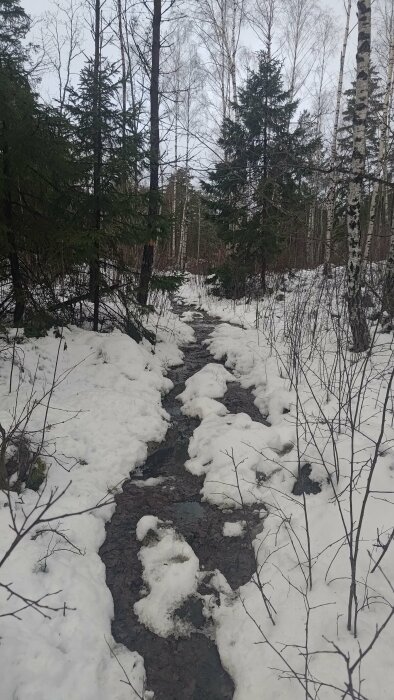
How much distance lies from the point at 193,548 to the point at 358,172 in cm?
482

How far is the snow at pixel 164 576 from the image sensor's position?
2.37 m

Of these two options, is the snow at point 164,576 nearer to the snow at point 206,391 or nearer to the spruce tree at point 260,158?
the snow at point 206,391

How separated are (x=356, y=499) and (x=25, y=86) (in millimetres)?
5741

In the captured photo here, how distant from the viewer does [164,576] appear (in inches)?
104

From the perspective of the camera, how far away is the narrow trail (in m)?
2.07

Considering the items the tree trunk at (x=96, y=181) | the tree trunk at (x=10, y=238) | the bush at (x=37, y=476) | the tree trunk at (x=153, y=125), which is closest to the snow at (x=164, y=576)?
the bush at (x=37, y=476)

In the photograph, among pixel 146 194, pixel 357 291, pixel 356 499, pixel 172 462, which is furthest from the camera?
pixel 146 194

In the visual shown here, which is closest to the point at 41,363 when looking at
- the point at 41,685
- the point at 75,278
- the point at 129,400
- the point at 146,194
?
the point at 129,400

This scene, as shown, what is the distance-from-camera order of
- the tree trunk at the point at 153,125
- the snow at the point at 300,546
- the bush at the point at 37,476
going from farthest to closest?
the tree trunk at the point at 153,125, the bush at the point at 37,476, the snow at the point at 300,546

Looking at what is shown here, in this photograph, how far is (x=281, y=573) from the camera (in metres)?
2.50

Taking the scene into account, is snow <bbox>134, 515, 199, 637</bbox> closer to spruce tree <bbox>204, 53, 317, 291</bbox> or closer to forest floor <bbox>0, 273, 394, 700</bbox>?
forest floor <bbox>0, 273, 394, 700</bbox>

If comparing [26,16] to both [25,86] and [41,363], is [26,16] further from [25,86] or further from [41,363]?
[41,363]

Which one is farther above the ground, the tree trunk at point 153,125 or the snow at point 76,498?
the tree trunk at point 153,125

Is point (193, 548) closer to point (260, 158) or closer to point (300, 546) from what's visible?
point (300, 546)
